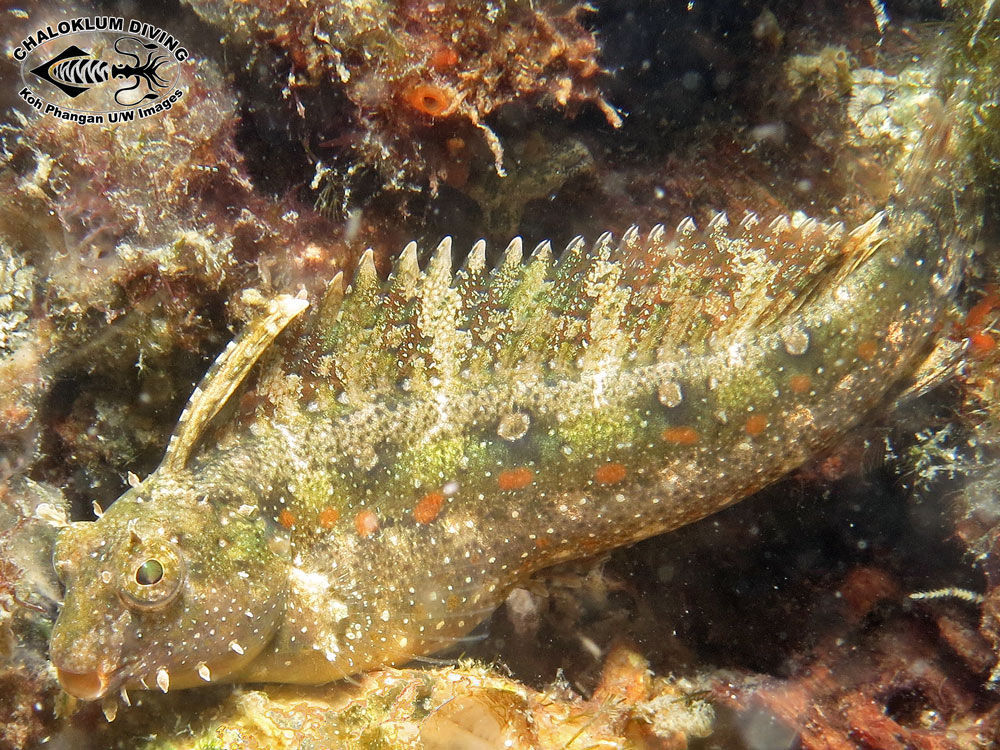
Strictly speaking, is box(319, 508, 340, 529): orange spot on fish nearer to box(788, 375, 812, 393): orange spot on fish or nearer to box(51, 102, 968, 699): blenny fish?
box(51, 102, 968, 699): blenny fish

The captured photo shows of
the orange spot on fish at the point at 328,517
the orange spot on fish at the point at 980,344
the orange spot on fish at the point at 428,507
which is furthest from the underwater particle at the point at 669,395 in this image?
the orange spot on fish at the point at 980,344

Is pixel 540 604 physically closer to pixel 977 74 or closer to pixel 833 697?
pixel 833 697

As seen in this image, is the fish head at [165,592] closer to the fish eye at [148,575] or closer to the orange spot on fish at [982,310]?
the fish eye at [148,575]

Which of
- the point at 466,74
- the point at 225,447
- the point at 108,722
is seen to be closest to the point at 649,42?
the point at 466,74

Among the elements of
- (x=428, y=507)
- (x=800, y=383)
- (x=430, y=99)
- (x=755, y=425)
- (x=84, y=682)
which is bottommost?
(x=84, y=682)

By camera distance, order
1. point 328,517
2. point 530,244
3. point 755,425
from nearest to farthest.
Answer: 1. point 328,517
2. point 755,425
3. point 530,244

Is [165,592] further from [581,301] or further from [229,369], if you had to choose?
[581,301]

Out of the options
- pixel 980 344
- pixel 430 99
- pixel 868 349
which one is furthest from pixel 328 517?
pixel 980 344

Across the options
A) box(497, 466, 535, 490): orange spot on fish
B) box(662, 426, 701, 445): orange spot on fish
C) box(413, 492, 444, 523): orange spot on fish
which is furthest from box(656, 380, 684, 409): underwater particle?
box(413, 492, 444, 523): orange spot on fish
